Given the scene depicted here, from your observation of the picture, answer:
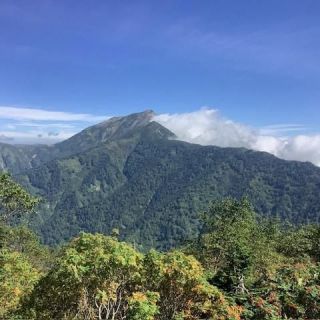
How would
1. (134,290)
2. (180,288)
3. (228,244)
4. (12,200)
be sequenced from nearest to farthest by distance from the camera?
(134,290) → (180,288) → (12,200) → (228,244)

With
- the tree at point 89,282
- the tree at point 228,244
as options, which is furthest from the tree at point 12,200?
the tree at point 89,282

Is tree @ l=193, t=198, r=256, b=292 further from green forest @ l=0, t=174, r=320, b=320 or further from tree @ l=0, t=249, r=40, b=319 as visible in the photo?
tree @ l=0, t=249, r=40, b=319

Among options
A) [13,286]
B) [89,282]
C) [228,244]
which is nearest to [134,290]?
[89,282]

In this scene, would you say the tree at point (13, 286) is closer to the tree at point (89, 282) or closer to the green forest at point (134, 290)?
the green forest at point (134, 290)

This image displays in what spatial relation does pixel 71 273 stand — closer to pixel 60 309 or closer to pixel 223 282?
pixel 60 309

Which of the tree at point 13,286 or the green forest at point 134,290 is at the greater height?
the green forest at point 134,290

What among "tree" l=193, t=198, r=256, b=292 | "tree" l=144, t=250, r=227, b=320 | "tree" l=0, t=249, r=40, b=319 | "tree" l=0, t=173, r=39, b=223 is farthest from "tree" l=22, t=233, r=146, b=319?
"tree" l=0, t=173, r=39, b=223

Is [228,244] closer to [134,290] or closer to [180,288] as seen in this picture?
[180,288]

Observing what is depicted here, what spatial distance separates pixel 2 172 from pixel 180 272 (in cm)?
4178

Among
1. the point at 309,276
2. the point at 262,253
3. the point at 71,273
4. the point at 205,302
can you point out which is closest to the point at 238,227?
the point at 262,253

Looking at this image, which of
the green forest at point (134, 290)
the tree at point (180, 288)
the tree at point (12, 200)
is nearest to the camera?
the green forest at point (134, 290)

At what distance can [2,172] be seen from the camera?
62719 mm

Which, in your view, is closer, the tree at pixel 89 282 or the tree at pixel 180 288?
the tree at pixel 89 282

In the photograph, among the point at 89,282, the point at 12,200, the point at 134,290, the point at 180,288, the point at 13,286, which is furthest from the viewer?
the point at 12,200
